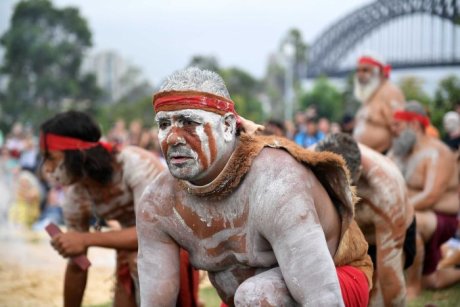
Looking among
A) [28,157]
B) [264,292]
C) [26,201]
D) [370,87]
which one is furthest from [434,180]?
[28,157]

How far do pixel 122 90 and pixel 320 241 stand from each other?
160 ft

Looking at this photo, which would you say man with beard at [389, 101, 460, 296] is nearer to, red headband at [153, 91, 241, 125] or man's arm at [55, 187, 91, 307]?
man's arm at [55, 187, 91, 307]

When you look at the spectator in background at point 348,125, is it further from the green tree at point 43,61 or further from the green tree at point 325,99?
the green tree at point 325,99

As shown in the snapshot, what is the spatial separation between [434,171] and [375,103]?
1.77 metres

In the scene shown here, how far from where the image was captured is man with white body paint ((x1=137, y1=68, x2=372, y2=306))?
300 centimetres

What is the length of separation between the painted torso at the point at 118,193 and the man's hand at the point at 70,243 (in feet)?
1.42

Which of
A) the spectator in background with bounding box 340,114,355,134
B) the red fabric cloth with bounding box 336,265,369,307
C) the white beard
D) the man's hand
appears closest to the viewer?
the red fabric cloth with bounding box 336,265,369,307

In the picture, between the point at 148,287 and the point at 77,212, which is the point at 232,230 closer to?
the point at 148,287

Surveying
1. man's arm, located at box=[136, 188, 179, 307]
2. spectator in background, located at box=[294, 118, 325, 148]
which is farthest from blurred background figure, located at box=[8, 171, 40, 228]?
man's arm, located at box=[136, 188, 179, 307]

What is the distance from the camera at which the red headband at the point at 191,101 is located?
3127mm

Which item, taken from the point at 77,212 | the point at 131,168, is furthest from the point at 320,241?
the point at 77,212

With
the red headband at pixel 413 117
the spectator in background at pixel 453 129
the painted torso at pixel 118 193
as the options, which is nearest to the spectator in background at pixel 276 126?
the red headband at pixel 413 117

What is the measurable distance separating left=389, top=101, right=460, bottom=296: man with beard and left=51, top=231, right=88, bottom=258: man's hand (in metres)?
3.05

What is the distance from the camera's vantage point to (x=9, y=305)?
671 cm
